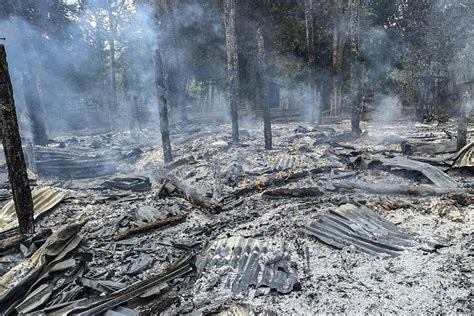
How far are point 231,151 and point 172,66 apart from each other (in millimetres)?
11726

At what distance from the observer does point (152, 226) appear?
19.4ft

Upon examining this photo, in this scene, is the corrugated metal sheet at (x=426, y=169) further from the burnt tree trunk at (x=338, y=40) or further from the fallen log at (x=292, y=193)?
the burnt tree trunk at (x=338, y=40)

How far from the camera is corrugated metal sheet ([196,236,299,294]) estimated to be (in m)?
4.02

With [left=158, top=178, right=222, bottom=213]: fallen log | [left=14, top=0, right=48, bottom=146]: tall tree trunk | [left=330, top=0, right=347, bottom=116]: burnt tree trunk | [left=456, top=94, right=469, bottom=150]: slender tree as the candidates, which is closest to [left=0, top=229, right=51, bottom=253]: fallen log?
[left=158, top=178, right=222, bottom=213]: fallen log

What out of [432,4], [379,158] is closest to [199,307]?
[379,158]

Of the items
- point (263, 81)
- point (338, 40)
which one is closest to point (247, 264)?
point (263, 81)

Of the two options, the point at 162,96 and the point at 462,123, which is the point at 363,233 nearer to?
the point at 462,123

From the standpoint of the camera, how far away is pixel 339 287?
3.90m

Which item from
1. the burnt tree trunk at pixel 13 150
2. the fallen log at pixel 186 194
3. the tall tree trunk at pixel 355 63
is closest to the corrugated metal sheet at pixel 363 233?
the fallen log at pixel 186 194

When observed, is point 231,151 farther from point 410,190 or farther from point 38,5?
point 38,5

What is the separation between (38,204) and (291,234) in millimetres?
5589

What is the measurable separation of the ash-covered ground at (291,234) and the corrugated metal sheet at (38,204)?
183 millimetres

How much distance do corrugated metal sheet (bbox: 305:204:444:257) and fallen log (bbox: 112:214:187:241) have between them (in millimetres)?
2448

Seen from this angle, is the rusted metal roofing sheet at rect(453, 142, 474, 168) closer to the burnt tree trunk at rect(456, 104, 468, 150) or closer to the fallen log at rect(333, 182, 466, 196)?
the burnt tree trunk at rect(456, 104, 468, 150)
